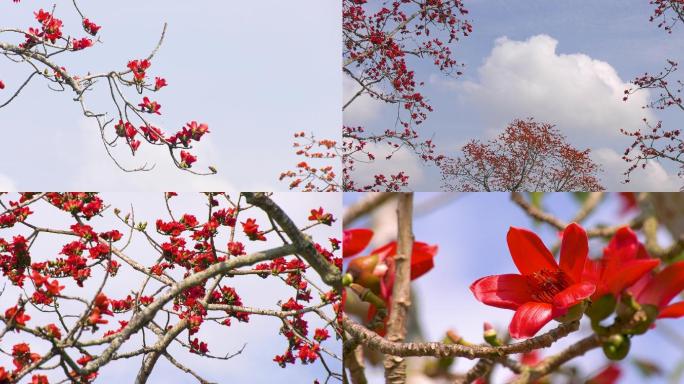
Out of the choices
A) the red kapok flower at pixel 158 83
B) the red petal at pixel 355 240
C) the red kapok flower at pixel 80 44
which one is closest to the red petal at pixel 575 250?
the red petal at pixel 355 240

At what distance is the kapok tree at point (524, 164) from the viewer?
328 centimetres

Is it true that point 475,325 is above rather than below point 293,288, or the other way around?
below

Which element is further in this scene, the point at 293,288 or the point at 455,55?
the point at 455,55

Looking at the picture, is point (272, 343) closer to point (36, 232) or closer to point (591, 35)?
point (36, 232)

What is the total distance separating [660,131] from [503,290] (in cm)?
280

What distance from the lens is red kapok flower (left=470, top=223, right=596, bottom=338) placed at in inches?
33.1

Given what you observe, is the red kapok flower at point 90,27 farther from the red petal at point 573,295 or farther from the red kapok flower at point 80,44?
the red petal at point 573,295

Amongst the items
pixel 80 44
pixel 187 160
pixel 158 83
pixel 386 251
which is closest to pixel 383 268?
pixel 386 251

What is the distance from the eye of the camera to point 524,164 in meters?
3.53

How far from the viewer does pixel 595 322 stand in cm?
81

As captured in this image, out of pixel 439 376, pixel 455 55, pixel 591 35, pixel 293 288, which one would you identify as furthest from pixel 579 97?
pixel 439 376

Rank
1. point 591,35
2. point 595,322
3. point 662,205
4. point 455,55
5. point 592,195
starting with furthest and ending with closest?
point 455,55, point 591,35, point 592,195, point 662,205, point 595,322

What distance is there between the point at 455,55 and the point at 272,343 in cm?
177

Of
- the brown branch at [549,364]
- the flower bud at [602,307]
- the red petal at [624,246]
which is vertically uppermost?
the red petal at [624,246]
